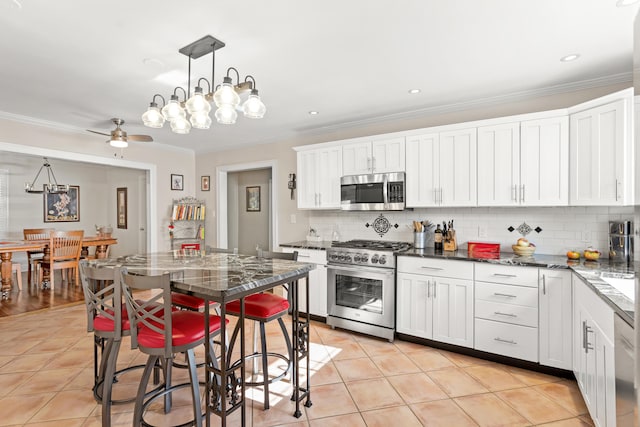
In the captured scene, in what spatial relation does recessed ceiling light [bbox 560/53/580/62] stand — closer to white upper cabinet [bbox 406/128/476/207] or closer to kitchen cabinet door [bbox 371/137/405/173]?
→ white upper cabinet [bbox 406/128/476/207]

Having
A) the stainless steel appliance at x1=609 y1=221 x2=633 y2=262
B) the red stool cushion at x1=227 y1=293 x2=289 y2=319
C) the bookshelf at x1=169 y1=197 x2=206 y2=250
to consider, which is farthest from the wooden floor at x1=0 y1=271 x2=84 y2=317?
the stainless steel appliance at x1=609 y1=221 x2=633 y2=262

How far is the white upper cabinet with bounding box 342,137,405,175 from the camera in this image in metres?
3.58

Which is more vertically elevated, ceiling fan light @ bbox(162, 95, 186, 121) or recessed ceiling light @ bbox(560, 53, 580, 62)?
recessed ceiling light @ bbox(560, 53, 580, 62)

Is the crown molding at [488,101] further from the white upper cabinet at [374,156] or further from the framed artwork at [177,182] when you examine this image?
the framed artwork at [177,182]

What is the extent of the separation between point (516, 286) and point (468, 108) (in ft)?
6.24

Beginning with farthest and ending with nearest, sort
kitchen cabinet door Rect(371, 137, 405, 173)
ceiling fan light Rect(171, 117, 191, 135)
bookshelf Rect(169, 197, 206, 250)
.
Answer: bookshelf Rect(169, 197, 206, 250), kitchen cabinet door Rect(371, 137, 405, 173), ceiling fan light Rect(171, 117, 191, 135)

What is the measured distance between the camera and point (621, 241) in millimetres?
2643

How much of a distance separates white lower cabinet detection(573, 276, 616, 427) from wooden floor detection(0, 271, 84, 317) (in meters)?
5.64

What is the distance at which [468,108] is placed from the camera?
11.4 feet

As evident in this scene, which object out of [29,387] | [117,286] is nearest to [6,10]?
[117,286]

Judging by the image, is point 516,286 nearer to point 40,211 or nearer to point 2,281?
point 2,281

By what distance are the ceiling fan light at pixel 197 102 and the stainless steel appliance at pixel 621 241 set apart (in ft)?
11.0

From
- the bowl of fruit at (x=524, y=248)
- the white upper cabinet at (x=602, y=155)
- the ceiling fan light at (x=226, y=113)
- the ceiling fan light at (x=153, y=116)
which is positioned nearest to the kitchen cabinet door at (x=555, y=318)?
the bowl of fruit at (x=524, y=248)

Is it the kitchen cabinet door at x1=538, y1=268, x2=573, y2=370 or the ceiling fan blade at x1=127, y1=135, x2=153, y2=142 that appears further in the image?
the ceiling fan blade at x1=127, y1=135, x2=153, y2=142
